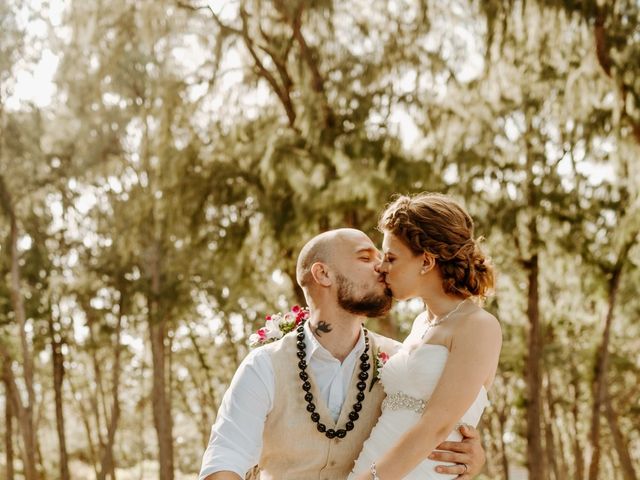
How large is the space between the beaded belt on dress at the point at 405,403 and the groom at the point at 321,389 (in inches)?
5.7

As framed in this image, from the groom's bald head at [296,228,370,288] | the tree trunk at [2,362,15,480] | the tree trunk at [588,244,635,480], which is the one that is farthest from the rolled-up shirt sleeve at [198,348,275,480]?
the tree trunk at [2,362,15,480]


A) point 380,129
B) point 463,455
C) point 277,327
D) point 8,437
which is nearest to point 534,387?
point 380,129

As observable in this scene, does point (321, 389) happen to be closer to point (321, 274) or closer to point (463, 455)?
point (321, 274)

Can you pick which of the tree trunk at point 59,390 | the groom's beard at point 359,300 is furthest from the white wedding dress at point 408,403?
Result: the tree trunk at point 59,390

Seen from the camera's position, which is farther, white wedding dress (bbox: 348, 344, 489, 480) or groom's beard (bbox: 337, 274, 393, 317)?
groom's beard (bbox: 337, 274, 393, 317)

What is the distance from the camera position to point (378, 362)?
3346mm

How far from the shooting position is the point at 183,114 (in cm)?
1138

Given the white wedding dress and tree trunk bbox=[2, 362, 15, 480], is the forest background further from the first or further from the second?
tree trunk bbox=[2, 362, 15, 480]

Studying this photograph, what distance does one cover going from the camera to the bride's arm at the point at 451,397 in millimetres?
2842

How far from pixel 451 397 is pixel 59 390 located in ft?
A: 69.7

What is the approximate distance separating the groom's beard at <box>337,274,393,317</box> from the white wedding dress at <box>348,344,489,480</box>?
21cm

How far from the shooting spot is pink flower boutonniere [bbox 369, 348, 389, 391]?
129 inches

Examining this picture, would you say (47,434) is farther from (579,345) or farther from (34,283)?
(579,345)

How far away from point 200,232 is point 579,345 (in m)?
17.2
